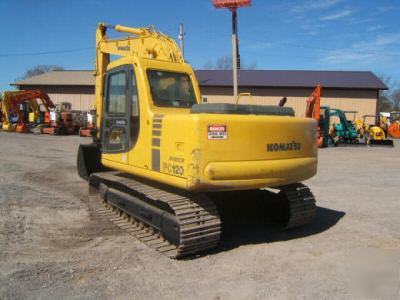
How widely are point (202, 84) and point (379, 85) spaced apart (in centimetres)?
1461

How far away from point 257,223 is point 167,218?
7.36 ft

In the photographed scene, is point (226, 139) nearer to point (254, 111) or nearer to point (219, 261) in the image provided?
point (254, 111)

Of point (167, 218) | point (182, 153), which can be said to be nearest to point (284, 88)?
point (167, 218)

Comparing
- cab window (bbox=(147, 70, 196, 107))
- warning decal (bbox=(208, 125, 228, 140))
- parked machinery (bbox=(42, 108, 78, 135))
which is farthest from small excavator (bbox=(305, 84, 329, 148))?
warning decal (bbox=(208, 125, 228, 140))

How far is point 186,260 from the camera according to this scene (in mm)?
5379

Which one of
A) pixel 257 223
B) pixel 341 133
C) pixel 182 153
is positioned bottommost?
pixel 257 223

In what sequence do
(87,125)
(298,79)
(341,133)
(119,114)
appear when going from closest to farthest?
(119,114)
(341,133)
(87,125)
(298,79)

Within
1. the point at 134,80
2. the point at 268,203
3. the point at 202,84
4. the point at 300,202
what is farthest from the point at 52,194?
the point at 202,84

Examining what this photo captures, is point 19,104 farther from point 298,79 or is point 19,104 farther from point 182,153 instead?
point 182,153

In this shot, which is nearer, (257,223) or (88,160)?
(257,223)

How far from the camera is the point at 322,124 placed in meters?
23.0

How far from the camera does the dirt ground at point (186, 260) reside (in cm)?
449

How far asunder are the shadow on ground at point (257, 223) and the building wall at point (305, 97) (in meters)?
28.8

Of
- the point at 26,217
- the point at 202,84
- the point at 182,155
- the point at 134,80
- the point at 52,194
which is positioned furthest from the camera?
the point at 202,84
